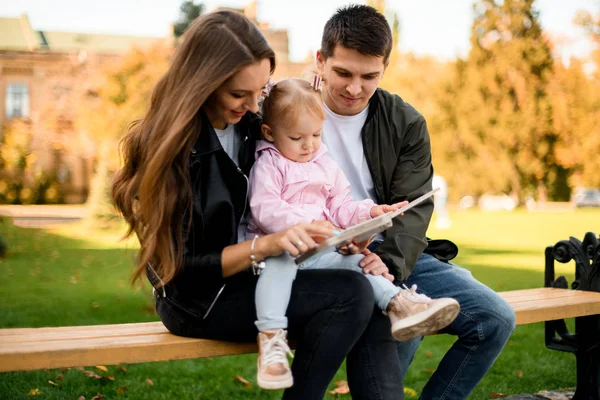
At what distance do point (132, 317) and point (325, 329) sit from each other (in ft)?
13.1

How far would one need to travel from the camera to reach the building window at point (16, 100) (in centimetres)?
3656

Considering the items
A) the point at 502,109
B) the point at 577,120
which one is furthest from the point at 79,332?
the point at 502,109

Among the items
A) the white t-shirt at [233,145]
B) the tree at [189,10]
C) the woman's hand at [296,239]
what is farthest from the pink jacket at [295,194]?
the tree at [189,10]

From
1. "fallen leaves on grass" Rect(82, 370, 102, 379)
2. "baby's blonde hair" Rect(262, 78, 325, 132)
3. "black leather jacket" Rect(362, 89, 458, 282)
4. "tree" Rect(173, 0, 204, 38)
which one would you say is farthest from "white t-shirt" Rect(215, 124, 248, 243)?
"tree" Rect(173, 0, 204, 38)

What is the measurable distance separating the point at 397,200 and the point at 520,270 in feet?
23.0

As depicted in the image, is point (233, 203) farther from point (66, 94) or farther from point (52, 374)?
point (66, 94)

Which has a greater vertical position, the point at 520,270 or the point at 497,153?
the point at 520,270

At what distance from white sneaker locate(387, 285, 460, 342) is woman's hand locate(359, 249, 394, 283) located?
0.19 m

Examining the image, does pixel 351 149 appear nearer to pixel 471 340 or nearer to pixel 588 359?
pixel 471 340

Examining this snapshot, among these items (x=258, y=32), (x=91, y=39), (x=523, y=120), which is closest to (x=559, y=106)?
(x=523, y=120)

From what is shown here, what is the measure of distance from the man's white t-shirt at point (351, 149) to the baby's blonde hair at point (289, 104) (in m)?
0.51

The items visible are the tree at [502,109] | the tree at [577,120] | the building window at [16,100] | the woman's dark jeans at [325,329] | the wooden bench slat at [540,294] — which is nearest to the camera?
the woman's dark jeans at [325,329]

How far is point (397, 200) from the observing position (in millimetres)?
3057

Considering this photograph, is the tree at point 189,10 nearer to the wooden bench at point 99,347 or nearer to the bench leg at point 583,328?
the bench leg at point 583,328
